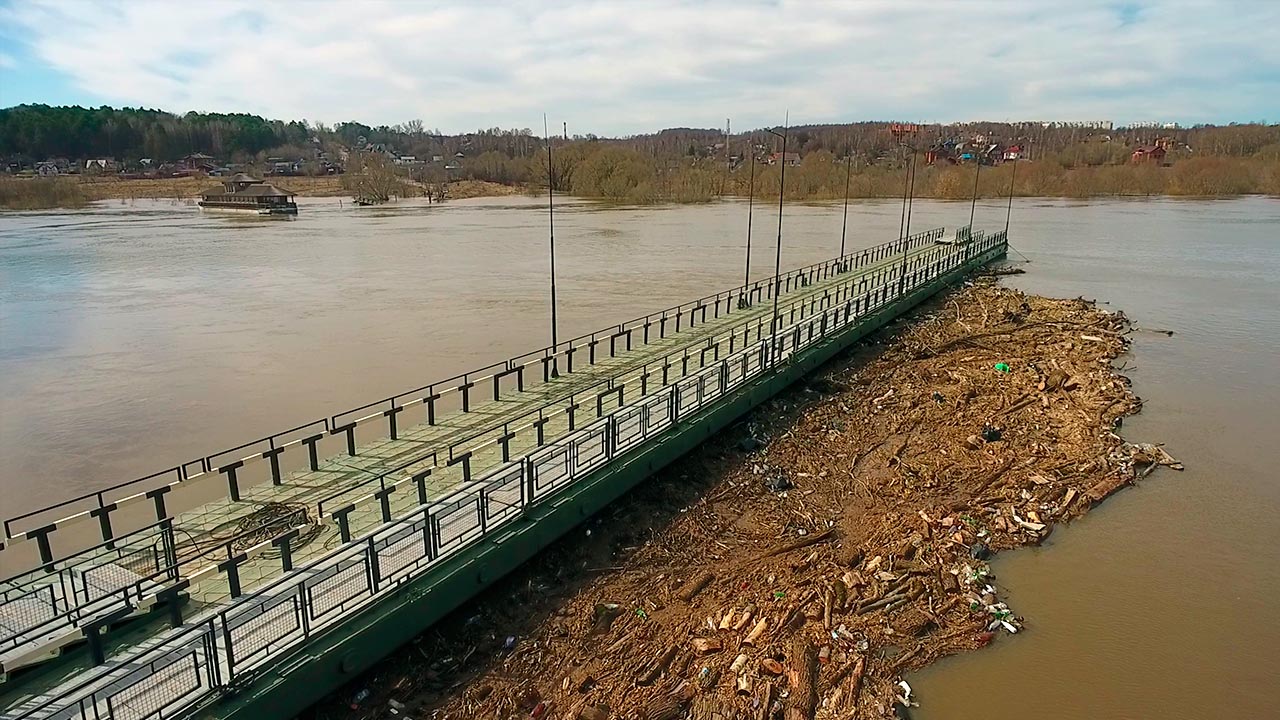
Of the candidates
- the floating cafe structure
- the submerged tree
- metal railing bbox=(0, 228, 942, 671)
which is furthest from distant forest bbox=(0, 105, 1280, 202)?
metal railing bbox=(0, 228, 942, 671)

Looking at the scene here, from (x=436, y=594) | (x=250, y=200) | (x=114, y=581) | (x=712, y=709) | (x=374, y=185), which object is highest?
(x=374, y=185)

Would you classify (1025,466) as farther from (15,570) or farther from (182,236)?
(182,236)

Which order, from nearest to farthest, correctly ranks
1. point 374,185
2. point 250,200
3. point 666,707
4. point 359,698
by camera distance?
point 359,698 → point 666,707 → point 250,200 → point 374,185

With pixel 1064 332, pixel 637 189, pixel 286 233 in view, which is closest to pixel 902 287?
pixel 1064 332

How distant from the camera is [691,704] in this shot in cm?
854

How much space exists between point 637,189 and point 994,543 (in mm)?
101912

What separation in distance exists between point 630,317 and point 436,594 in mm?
22168

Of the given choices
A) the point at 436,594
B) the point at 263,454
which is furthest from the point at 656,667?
the point at 263,454

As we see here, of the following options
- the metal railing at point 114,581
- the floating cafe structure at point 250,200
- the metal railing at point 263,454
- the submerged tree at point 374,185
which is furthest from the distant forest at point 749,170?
the metal railing at point 114,581

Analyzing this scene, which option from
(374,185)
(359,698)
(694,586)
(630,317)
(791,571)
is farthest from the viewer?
(374,185)

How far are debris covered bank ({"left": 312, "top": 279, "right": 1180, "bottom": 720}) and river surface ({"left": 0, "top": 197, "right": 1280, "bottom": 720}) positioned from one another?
28.9 inches

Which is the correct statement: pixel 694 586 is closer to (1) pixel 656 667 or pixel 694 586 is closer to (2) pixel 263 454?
(1) pixel 656 667

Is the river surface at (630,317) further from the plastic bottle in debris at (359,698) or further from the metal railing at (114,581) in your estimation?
the metal railing at (114,581)

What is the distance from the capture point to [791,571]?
37.3 feet
